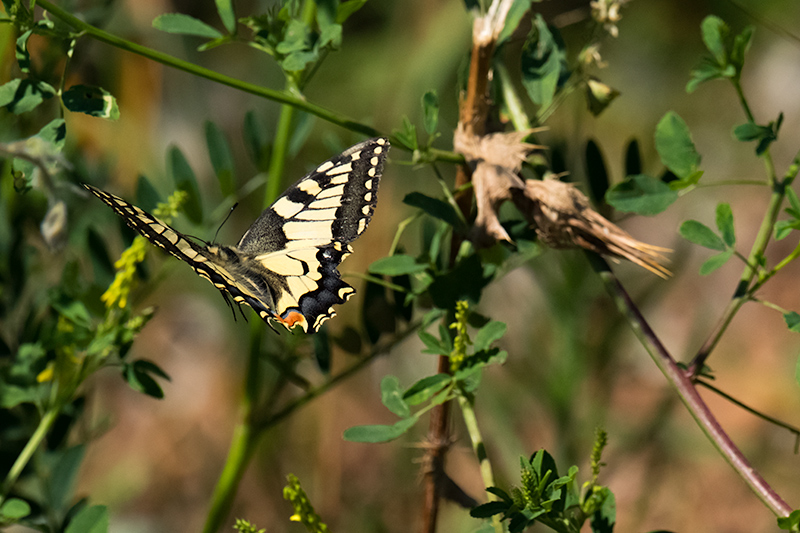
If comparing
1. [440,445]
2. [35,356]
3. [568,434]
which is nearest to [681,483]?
[568,434]

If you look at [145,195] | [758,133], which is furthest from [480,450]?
[145,195]

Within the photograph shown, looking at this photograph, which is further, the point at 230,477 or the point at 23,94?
the point at 230,477

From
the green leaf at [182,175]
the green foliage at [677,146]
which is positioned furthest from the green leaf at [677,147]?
the green leaf at [182,175]

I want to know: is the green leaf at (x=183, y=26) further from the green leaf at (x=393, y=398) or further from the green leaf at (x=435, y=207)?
the green leaf at (x=393, y=398)

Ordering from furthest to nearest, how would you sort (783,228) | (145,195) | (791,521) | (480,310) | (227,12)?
(480,310)
(145,195)
(227,12)
(783,228)
(791,521)

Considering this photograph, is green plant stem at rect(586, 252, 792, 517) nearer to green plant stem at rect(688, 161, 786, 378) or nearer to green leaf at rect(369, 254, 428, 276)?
green plant stem at rect(688, 161, 786, 378)

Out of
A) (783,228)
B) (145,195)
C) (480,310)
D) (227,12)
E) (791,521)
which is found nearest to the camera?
(791,521)

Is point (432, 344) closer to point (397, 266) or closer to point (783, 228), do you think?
point (397, 266)

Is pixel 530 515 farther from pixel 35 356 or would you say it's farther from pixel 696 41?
pixel 696 41

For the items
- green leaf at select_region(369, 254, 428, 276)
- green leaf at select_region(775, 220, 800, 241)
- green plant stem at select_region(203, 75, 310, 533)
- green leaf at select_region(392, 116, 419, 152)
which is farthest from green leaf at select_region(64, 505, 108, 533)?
green leaf at select_region(775, 220, 800, 241)
